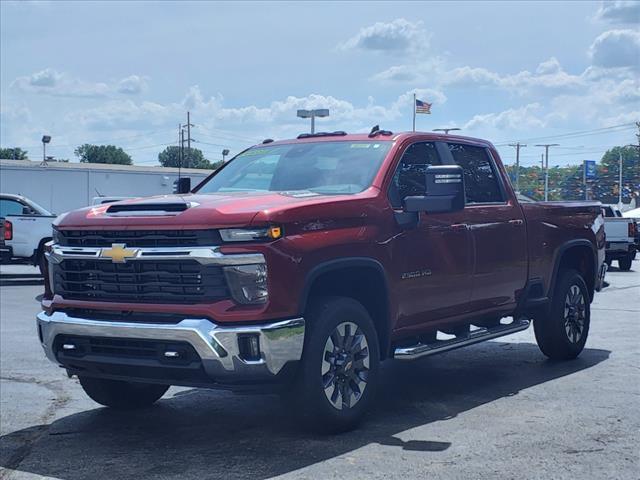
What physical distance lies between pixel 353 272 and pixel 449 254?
1.13 meters

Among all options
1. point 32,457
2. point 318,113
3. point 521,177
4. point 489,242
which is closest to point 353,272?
point 489,242

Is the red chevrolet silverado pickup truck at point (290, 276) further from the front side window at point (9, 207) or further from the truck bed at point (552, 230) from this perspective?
the front side window at point (9, 207)

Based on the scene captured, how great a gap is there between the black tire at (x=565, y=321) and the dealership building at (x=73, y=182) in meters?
37.1

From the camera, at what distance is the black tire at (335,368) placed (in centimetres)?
575

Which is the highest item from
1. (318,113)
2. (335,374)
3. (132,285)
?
(318,113)

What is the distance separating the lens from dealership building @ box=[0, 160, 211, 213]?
4684 centimetres

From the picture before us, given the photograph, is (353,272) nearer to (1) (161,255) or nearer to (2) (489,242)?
(1) (161,255)

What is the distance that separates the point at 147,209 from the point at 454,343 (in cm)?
269

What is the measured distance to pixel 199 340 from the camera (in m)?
5.43

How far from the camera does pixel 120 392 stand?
6.97 metres

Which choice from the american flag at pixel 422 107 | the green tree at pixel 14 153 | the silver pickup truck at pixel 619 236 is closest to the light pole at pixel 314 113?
the silver pickup truck at pixel 619 236

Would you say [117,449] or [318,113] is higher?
[318,113]

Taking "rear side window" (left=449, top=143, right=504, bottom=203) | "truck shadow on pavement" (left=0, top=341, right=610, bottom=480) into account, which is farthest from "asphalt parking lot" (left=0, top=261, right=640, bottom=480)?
"rear side window" (left=449, top=143, right=504, bottom=203)

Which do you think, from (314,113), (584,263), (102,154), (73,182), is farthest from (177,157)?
(584,263)
